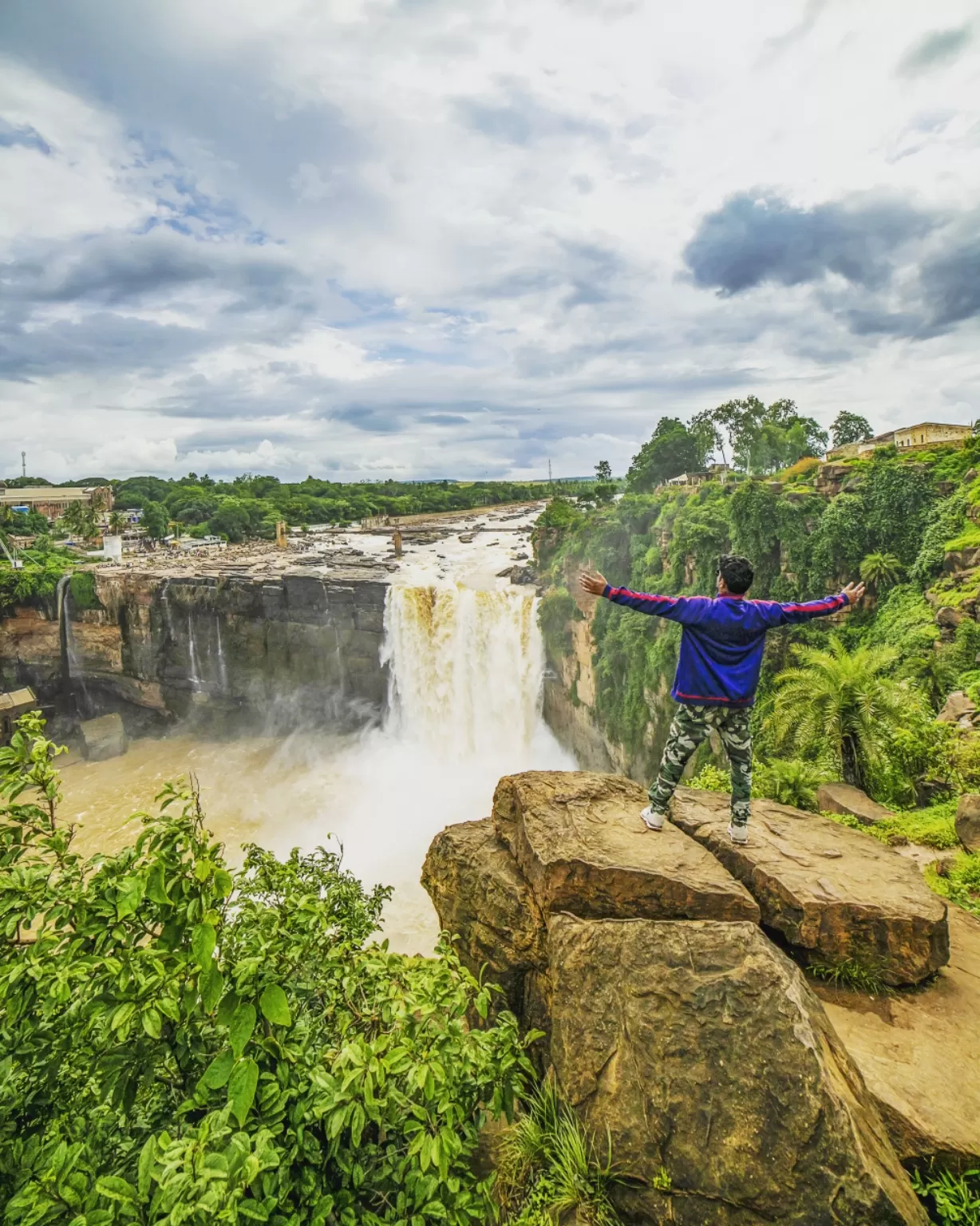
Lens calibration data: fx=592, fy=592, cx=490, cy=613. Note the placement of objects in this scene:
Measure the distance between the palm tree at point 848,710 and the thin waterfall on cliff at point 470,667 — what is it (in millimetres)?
14793

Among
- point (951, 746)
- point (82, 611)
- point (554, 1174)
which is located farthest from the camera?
point (82, 611)

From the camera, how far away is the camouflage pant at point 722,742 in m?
4.89

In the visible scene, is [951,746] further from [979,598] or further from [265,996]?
[265,996]

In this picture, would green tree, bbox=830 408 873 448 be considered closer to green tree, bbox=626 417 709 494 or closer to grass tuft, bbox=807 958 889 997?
green tree, bbox=626 417 709 494

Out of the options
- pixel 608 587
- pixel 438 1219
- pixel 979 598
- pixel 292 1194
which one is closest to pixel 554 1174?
pixel 438 1219

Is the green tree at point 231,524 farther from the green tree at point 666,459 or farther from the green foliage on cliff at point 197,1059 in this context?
the green foliage on cliff at point 197,1059

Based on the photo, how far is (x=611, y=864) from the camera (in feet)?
15.9

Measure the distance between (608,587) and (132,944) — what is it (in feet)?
12.5

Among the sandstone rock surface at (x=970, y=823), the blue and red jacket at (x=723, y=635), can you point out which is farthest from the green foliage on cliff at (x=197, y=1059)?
the sandstone rock surface at (x=970, y=823)

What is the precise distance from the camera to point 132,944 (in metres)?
2.38

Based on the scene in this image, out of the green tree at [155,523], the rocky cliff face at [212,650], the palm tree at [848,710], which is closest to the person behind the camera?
the palm tree at [848,710]

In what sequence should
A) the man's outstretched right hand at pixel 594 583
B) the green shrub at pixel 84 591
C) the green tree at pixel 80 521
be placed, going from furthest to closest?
the green tree at pixel 80 521 < the green shrub at pixel 84 591 < the man's outstretched right hand at pixel 594 583

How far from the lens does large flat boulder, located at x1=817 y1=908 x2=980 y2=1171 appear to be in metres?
3.34

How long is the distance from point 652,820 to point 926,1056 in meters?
2.29
